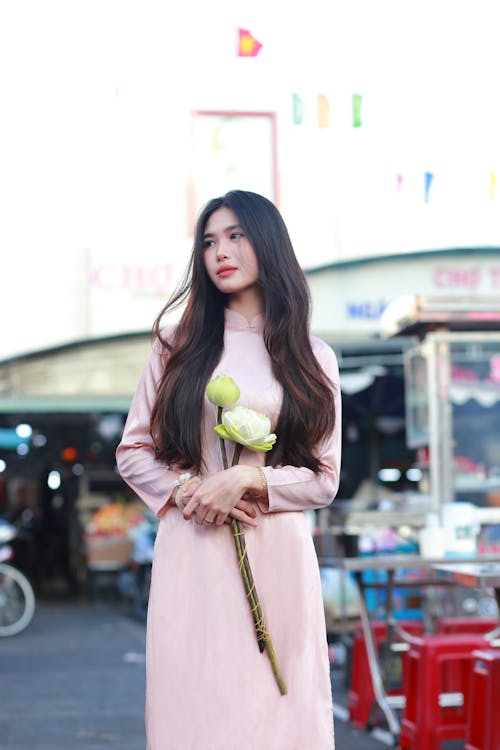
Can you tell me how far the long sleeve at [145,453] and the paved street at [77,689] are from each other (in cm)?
354

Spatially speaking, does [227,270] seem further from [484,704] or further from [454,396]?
[454,396]

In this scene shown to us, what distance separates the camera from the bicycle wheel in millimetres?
13164

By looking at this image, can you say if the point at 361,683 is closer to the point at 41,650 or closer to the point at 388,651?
the point at 388,651

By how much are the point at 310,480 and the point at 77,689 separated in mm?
6135

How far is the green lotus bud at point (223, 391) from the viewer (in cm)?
289

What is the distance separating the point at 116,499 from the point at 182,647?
52.0 feet

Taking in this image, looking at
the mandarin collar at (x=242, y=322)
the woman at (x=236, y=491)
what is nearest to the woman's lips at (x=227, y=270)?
the woman at (x=236, y=491)

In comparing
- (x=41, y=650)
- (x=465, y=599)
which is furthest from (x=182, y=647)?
(x=41, y=650)

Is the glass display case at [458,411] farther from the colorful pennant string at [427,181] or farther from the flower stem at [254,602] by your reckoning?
the flower stem at [254,602]

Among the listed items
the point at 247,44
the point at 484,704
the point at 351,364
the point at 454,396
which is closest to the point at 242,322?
the point at 484,704

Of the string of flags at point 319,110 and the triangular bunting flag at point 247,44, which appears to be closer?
the triangular bunting flag at point 247,44

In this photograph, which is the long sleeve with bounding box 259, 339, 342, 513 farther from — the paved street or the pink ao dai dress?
the paved street

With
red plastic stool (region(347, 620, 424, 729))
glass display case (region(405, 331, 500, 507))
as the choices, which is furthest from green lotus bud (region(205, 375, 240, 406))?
glass display case (region(405, 331, 500, 507))

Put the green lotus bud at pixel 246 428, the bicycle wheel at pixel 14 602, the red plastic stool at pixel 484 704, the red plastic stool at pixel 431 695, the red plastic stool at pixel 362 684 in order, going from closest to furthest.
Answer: the green lotus bud at pixel 246 428 < the red plastic stool at pixel 484 704 < the red plastic stool at pixel 431 695 < the red plastic stool at pixel 362 684 < the bicycle wheel at pixel 14 602
